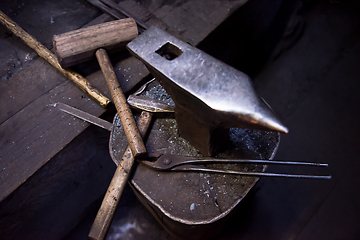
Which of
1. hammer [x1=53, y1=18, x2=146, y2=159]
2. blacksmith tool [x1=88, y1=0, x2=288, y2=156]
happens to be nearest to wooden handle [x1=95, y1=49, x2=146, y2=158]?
hammer [x1=53, y1=18, x2=146, y2=159]

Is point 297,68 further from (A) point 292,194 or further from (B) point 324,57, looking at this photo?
(A) point 292,194

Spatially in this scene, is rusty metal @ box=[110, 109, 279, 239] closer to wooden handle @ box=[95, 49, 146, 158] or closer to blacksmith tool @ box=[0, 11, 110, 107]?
wooden handle @ box=[95, 49, 146, 158]

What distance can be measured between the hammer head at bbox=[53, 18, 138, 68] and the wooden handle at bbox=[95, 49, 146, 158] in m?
0.07

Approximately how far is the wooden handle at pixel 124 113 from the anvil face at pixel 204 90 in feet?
0.89

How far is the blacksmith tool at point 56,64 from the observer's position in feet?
5.57

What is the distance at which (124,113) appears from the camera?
1432mm

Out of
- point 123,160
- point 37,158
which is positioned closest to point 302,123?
point 123,160

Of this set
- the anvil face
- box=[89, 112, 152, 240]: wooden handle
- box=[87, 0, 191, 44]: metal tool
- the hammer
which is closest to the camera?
the anvil face

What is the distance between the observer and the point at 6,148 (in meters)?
1.60

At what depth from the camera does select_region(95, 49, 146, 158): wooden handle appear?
1.31 meters

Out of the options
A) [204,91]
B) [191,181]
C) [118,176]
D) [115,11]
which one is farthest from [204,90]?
[115,11]

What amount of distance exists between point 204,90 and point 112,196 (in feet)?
2.50

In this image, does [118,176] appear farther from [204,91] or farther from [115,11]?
[115,11]

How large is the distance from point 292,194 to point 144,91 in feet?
6.01
